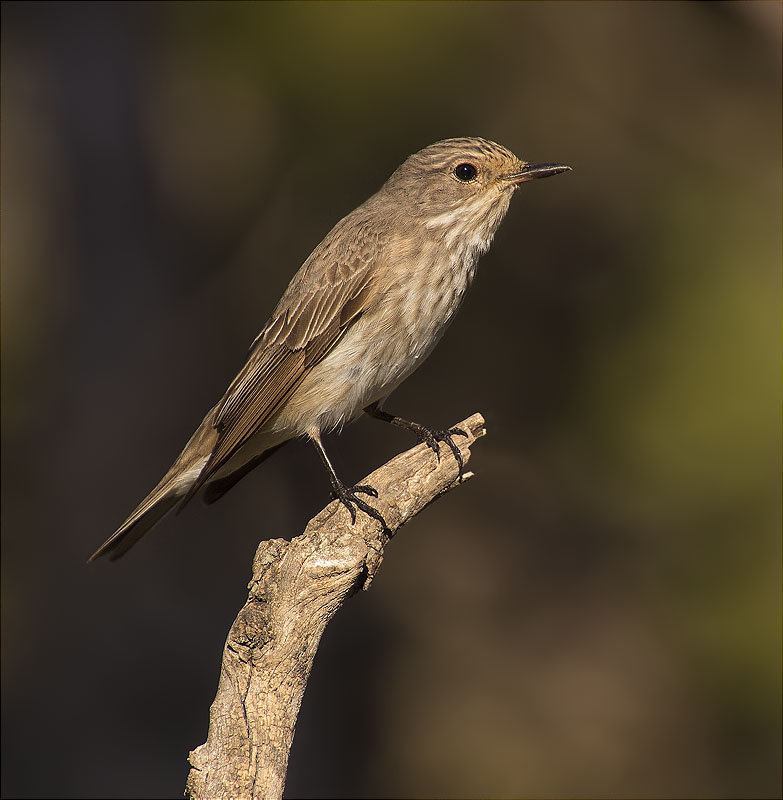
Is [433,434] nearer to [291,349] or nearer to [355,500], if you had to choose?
[355,500]

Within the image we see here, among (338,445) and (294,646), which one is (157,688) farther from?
(294,646)

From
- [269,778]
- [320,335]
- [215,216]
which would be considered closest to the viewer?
[269,778]

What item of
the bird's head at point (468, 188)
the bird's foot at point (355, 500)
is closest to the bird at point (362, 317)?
the bird's head at point (468, 188)

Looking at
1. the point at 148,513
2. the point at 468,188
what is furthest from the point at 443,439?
the point at 148,513

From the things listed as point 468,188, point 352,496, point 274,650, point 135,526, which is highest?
point 468,188

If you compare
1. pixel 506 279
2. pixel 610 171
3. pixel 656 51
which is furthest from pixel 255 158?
pixel 656 51

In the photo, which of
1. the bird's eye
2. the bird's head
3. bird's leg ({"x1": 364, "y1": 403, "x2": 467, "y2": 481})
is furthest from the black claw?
the bird's eye
